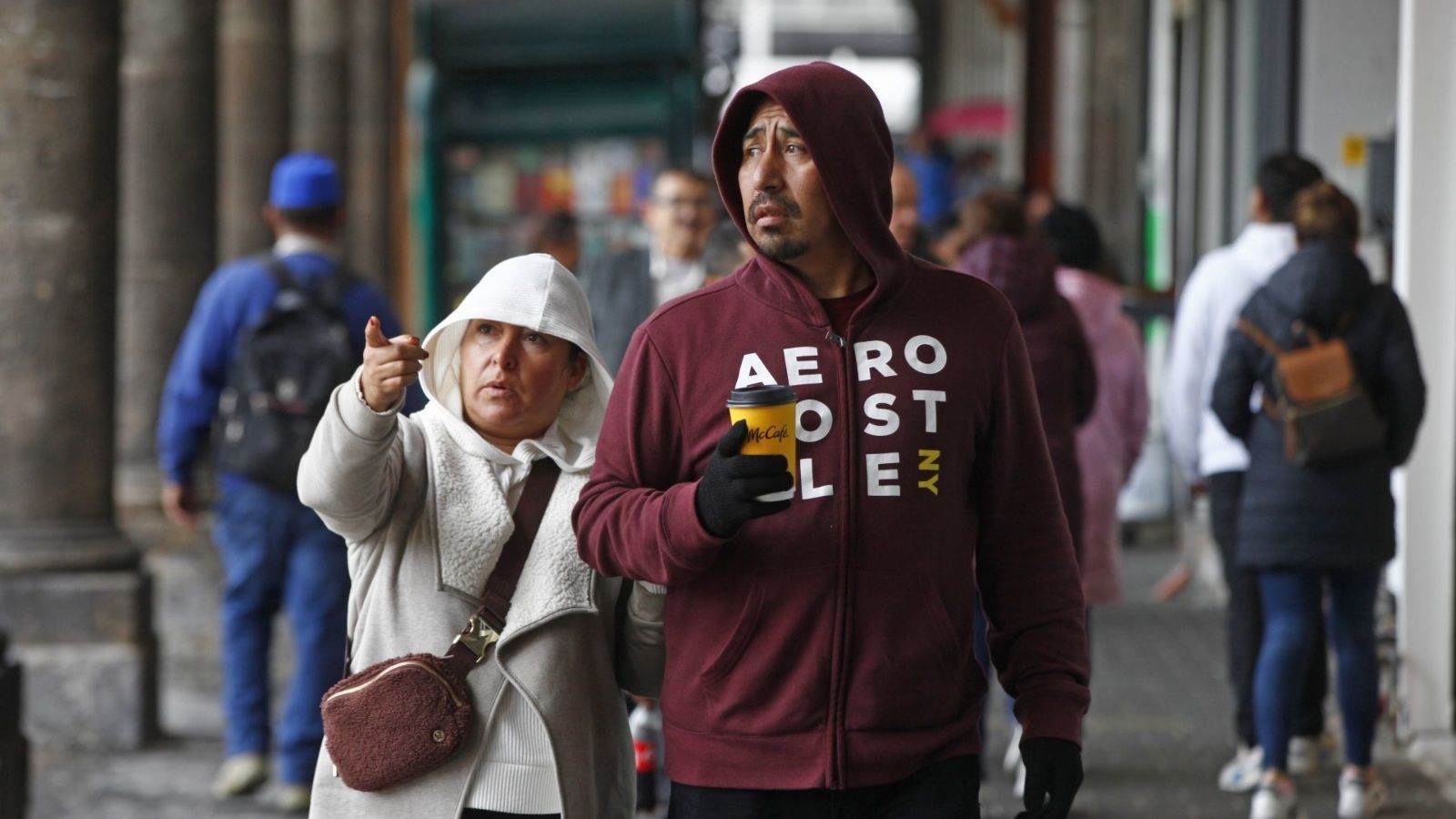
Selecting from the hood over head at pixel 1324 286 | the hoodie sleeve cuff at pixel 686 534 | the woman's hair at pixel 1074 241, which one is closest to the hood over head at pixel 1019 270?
the hood over head at pixel 1324 286

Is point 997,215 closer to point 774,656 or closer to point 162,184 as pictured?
point 774,656

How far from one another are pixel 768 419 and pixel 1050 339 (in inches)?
157

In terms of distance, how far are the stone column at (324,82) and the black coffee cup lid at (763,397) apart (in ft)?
51.7

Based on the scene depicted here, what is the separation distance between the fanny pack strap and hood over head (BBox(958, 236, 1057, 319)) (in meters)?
3.35

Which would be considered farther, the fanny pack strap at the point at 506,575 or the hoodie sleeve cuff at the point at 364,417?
the fanny pack strap at the point at 506,575

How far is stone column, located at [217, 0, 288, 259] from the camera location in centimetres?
1405

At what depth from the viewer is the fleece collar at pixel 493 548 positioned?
3.59 metres

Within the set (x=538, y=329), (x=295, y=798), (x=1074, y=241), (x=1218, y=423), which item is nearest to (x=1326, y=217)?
(x=1218, y=423)

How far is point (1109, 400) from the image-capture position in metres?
7.88

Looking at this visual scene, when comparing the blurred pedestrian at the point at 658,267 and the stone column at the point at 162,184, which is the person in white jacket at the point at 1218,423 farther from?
the stone column at the point at 162,184

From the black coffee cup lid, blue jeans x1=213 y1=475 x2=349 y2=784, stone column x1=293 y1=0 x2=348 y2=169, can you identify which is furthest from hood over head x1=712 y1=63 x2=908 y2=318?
stone column x1=293 y1=0 x2=348 y2=169

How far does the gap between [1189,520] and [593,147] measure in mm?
4807

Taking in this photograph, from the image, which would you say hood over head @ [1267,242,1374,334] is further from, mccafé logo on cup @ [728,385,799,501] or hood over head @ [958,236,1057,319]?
mccafé logo on cup @ [728,385,799,501]

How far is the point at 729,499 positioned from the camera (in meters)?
3.07
